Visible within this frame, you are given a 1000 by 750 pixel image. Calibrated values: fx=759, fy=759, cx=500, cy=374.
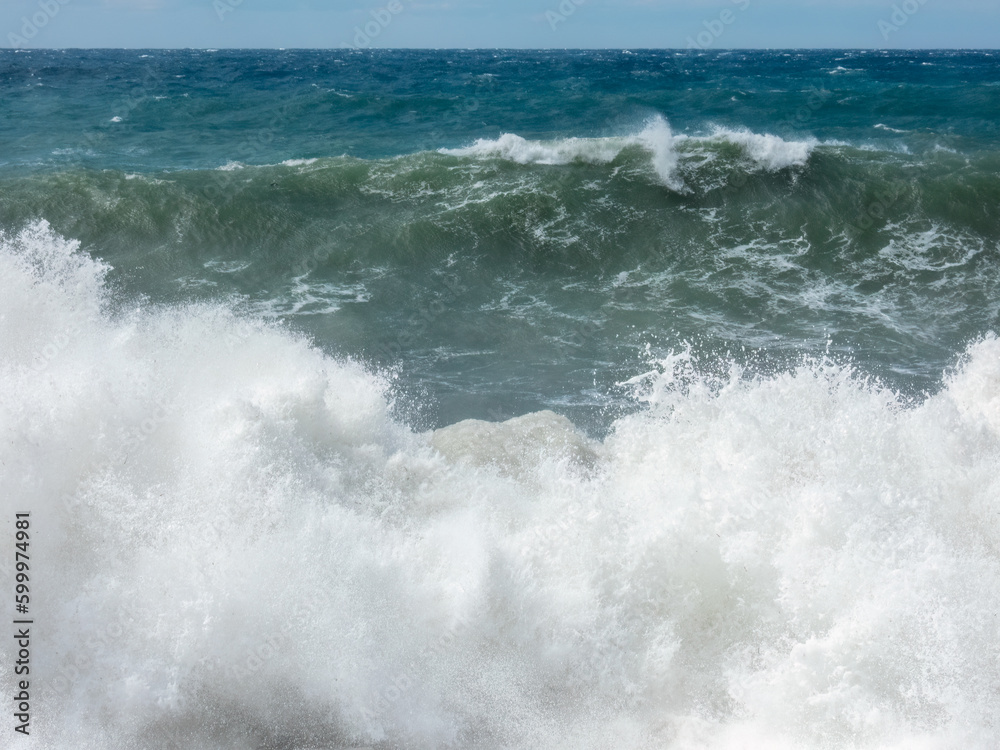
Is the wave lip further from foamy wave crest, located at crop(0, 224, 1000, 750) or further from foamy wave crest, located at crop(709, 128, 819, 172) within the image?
foamy wave crest, located at crop(0, 224, 1000, 750)

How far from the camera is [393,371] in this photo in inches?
388

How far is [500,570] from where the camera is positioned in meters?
5.33

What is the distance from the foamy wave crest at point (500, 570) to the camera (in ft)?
15.2

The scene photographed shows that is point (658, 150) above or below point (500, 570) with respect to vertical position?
above

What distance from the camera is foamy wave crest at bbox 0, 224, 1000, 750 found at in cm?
462

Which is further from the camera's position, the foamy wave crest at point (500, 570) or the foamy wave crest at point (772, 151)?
the foamy wave crest at point (772, 151)

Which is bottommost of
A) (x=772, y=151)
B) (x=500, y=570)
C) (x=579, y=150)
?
(x=500, y=570)

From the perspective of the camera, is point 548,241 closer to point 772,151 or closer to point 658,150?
point 658,150

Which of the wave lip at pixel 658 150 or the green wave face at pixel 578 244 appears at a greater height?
the wave lip at pixel 658 150

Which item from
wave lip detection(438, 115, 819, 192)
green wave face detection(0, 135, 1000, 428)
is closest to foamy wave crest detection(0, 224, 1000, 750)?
green wave face detection(0, 135, 1000, 428)

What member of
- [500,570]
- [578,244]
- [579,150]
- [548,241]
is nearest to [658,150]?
[579,150]

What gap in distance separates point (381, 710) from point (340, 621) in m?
0.66

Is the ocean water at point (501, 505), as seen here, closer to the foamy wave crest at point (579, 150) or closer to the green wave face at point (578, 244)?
the green wave face at point (578, 244)

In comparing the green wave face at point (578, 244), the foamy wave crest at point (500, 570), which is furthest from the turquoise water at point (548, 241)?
the foamy wave crest at point (500, 570)
